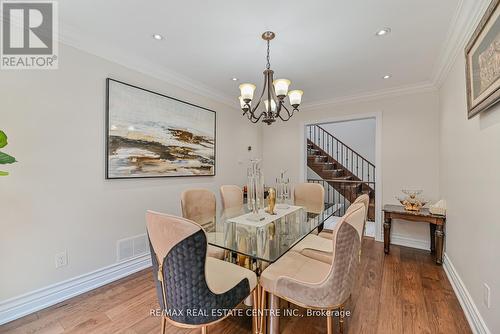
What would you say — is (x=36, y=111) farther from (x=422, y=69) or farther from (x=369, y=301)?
(x=422, y=69)

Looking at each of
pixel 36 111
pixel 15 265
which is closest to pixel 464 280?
pixel 15 265

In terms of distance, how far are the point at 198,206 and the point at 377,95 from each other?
3.28m

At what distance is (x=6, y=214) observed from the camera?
1759 millimetres

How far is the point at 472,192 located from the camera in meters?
1.81

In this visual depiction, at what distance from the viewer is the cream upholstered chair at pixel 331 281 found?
1.24 m

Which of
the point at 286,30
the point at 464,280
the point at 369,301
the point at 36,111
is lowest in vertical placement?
the point at 369,301

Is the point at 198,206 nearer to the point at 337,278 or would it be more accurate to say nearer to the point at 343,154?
the point at 337,278

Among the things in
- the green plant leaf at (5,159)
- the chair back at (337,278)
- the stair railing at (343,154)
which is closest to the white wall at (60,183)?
the green plant leaf at (5,159)

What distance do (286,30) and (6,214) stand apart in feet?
9.18

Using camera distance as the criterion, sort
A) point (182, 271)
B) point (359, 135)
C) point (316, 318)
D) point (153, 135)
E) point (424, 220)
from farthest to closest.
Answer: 1. point (359, 135)
2. point (424, 220)
3. point (153, 135)
4. point (316, 318)
5. point (182, 271)

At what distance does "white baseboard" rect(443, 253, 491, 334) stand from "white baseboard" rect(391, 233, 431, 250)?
0.82m

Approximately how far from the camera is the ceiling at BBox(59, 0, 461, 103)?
1.73m

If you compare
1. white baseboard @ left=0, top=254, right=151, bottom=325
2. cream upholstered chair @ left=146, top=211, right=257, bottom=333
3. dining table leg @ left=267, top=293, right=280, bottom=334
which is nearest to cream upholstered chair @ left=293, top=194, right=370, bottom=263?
dining table leg @ left=267, top=293, right=280, bottom=334

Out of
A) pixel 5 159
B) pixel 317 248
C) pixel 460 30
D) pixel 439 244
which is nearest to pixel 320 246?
pixel 317 248
